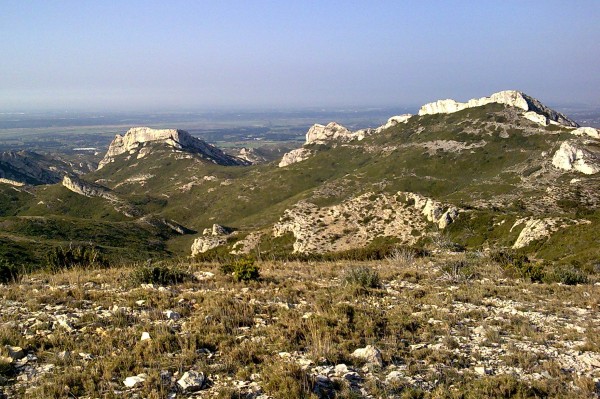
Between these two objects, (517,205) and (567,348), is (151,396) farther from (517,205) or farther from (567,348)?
(517,205)

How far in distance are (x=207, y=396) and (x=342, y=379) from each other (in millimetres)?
2399

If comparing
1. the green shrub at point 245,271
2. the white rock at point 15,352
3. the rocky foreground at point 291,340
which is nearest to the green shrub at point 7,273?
the rocky foreground at point 291,340

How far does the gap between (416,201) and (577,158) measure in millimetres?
63266

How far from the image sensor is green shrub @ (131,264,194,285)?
14141 mm

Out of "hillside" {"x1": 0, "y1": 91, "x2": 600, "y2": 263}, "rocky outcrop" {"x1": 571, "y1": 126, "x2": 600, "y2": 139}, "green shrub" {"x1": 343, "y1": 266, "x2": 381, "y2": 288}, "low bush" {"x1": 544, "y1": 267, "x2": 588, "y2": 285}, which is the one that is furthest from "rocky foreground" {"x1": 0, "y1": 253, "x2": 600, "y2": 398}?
"rocky outcrop" {"x1": 571, "y1": 126, "x2": 600, "y2": 139}

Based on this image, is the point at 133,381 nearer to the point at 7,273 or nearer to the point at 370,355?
the point at 370,355

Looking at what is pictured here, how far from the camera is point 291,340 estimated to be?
29.6ft

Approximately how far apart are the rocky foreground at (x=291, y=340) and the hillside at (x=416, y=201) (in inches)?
707

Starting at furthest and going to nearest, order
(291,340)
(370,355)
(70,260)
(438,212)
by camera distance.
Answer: (438,212) → (70,260) → (291,340) → (370,355)

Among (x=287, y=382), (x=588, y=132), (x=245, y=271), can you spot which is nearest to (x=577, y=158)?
(x=588, y=132)

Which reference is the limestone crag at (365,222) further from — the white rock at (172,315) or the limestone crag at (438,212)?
the white rock at (172,315)

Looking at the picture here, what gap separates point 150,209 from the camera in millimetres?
182625

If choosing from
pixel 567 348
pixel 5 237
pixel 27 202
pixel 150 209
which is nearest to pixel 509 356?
pixel 567 348

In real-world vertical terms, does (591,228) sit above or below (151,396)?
below
